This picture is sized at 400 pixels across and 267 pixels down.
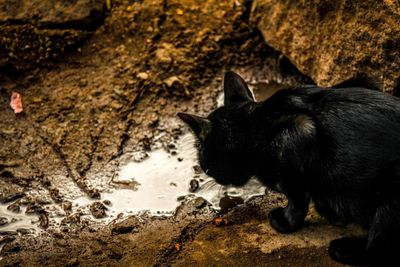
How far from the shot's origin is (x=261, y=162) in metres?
4.24

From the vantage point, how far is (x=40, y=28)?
6027mm

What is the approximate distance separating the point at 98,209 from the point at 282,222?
149cm

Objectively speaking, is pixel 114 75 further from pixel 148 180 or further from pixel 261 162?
pixel 261 162

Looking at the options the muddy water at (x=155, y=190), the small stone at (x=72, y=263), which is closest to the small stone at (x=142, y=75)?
the muddy water at (x=155, y=190)

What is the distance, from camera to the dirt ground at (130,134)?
414cm

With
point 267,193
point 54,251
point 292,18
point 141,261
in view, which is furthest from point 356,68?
point 54,251

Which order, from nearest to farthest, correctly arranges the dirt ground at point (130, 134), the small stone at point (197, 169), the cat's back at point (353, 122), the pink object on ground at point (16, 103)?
the cat's back at point (353, 122) → the dirt ground at point (130, 134) → the small stone at point (197, 169) → the pink object on ground at point (16, 103)

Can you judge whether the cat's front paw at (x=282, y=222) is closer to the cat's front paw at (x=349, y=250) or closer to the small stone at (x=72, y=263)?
the cat's front paw at (x=349, y=250)

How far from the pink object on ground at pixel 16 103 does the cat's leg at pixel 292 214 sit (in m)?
2.75

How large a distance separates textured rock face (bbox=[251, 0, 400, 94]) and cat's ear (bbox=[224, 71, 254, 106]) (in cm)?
99

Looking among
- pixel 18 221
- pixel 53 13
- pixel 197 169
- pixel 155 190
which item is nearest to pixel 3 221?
pixel 18 221

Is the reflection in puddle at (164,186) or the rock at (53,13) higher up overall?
the rock at (53,13)

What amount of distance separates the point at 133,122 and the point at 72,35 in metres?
1.31

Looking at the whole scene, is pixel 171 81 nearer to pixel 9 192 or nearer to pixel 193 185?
pixel 193 185
